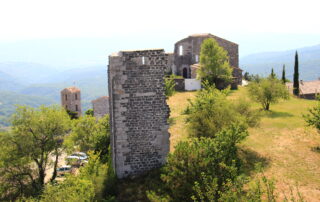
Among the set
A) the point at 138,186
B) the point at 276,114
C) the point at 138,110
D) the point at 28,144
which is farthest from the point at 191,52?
the point at 138,186

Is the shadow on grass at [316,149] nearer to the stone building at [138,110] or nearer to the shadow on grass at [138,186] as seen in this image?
the stone building at [138,110]

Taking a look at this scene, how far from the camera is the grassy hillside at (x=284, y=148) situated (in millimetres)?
16803

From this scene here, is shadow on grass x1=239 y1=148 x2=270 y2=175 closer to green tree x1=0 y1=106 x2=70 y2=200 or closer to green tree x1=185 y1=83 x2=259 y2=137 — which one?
green tree x1=185 y1=83 x2=259 y2=137

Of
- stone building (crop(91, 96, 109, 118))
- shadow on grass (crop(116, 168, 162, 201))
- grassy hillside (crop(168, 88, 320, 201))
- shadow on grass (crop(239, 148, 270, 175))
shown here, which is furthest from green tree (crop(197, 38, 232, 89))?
stone building (crop(91, 96, 109, 118))

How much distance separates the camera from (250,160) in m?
19.8

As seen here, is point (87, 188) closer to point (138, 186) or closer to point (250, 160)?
point (138, 186)

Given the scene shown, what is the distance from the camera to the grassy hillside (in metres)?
16.8

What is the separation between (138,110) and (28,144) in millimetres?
15944

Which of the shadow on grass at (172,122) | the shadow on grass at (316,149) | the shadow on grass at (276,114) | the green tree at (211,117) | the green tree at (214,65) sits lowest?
the shadow on grass at (316,149)

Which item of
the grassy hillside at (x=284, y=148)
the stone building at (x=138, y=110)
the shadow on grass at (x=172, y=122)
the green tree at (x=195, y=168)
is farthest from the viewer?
the shadow on grass at (x=172, y=122)

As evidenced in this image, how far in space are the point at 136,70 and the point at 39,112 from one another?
17.5 m

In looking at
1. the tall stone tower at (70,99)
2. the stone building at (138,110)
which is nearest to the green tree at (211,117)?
the stone building at (138,110)

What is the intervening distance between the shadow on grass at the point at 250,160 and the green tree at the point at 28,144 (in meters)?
17.9

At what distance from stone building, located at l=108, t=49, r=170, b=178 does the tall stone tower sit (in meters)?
69.3
